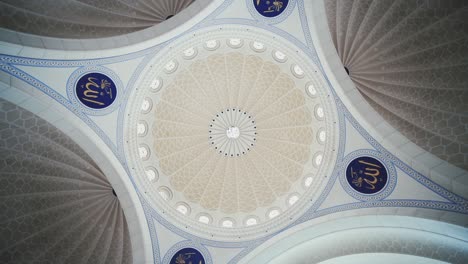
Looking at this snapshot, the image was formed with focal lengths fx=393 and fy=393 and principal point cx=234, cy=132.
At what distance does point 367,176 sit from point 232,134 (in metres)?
5.29

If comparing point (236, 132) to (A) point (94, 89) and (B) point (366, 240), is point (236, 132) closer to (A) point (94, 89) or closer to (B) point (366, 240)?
(A) point (94, 89)

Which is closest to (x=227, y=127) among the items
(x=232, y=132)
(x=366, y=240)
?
(x=232, y=132)

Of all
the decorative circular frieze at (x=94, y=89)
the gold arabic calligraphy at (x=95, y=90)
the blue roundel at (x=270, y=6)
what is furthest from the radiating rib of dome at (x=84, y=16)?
the blue roundel at (x=270, y=6)

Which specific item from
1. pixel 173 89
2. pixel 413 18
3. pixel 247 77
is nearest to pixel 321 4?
pixel 413 18

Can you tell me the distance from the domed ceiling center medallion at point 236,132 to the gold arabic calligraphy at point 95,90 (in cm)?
466

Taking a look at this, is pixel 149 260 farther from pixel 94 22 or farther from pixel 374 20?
pixel 374 20

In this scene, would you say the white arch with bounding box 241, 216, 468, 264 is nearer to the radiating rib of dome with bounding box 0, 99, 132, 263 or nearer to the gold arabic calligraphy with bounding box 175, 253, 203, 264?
the gold arabic calligraphy with bounding box 175, 253, 203, 264

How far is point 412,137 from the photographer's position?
1228 cm

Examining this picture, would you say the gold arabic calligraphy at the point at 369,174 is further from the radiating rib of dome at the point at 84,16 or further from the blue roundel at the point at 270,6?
the radiating rib of dome at the point at 84,16

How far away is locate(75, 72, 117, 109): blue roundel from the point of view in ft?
38.6

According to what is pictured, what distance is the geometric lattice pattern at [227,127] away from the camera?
14641mm

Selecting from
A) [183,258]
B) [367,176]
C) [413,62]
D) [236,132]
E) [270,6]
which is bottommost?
[183,258]

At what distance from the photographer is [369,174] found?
12.8m

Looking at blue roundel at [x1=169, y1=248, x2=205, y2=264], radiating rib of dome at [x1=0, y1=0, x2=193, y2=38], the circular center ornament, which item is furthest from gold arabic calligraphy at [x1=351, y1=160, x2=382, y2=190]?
radiating rib of dome at [x1=0, y1=0, x2=193, y2=38]
